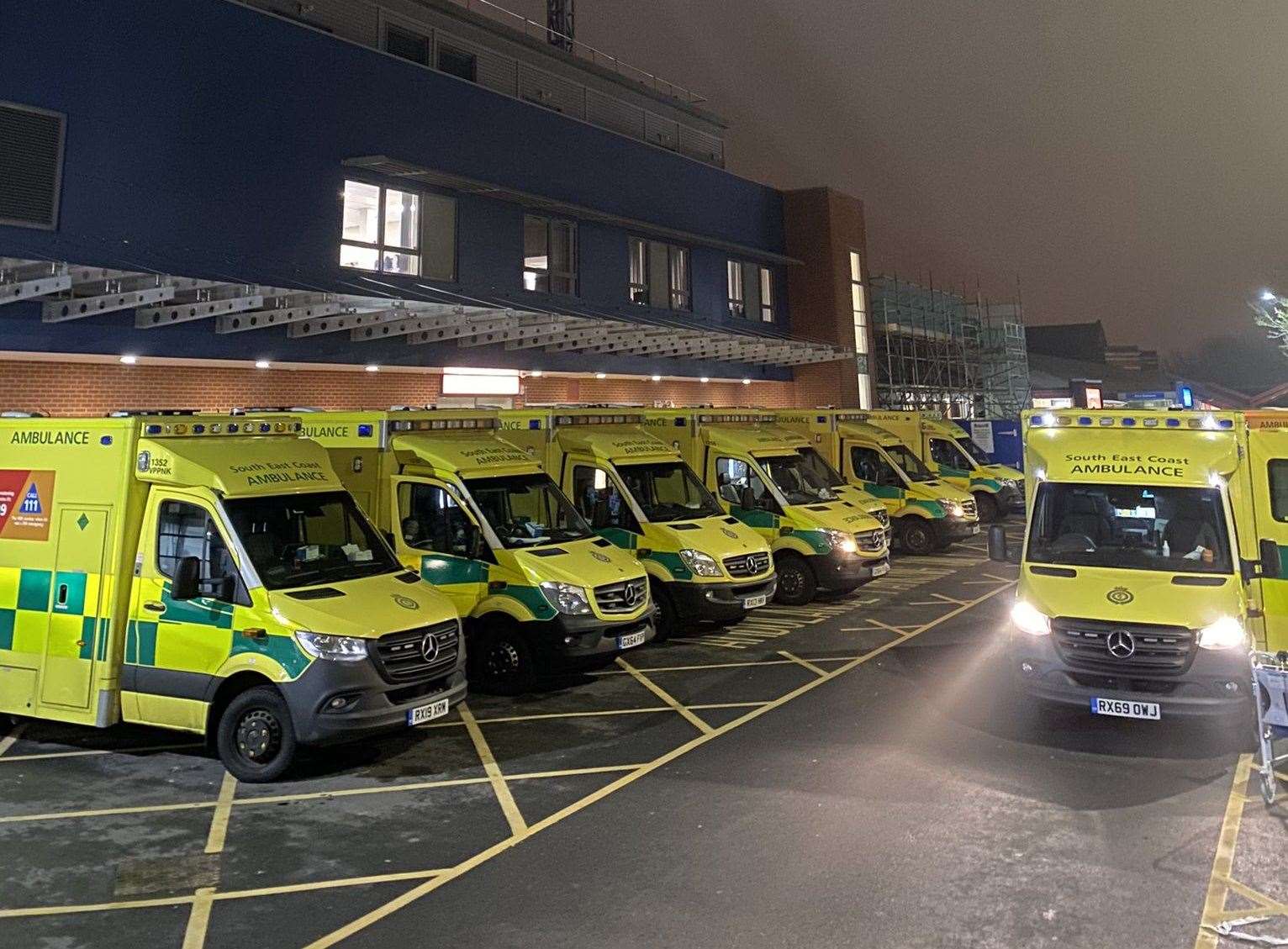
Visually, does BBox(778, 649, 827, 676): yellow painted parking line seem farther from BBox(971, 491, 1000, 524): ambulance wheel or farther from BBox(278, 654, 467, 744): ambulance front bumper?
BBox(971, 491, 1000, 524): ambulance wheel

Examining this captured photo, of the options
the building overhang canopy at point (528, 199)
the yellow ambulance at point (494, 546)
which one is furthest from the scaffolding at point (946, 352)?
the yellow ambulance at point (494, 546)

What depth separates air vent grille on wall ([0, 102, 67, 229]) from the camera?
46.3ft

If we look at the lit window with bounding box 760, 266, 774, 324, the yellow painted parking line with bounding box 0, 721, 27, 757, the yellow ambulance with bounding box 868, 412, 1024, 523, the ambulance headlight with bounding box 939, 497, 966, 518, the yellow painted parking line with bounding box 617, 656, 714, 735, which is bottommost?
the yellow painted parking line with bounding box 0, 721, 27, 757

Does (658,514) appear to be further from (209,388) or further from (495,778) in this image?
(209,388)

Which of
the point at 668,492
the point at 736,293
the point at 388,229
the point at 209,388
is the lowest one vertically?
the point at 668,492

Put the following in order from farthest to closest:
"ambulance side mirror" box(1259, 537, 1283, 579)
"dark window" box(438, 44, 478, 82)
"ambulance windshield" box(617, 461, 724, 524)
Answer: "dark window" box(438, 44, 478, 82), "ambulance windshield" box(617, 461, 724, 524), "ambulance side mirror" box(1259, 537, 1283, 579)

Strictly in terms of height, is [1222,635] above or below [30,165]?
below

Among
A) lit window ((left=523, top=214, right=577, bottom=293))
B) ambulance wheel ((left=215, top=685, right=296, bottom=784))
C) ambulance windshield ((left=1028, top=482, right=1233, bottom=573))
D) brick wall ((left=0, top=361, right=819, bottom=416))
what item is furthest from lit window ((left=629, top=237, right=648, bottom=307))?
ambulance wheel ((left=215, top=685, right=296, bottom=784))

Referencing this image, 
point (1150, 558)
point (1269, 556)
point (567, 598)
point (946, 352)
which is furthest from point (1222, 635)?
point (946, 352)

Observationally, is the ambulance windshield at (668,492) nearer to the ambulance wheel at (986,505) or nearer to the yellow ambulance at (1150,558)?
the yellow ambulance at (1150,558)

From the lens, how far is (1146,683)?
24.3ft

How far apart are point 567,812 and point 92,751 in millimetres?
4482

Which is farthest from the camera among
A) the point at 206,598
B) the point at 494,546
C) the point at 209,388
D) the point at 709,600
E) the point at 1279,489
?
the point at 209,388

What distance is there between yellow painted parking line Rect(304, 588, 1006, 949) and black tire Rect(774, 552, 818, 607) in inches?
123
